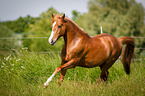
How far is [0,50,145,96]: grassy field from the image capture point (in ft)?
11.2

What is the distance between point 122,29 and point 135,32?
248cm

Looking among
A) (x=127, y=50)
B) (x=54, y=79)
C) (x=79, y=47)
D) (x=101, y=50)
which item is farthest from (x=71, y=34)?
(x=127, y=50)

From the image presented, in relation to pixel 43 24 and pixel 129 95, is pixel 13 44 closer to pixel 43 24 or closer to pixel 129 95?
pixel 43 24

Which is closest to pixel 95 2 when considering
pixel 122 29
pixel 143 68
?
pixel 122 29

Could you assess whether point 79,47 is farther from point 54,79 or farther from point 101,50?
point 54,79

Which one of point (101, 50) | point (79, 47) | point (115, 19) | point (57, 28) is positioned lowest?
point (115, 19)

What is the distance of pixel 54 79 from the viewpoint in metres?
4.44

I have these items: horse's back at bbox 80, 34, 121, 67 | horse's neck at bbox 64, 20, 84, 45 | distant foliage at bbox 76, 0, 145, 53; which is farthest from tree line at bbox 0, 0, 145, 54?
horse's neck at bbox 64, 20, 84, 45

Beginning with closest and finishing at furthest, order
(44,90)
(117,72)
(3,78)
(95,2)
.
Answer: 1. (44,90)
2. (3,78)
3. (117,72)
4. (95,2)

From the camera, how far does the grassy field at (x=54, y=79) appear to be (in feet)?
11.2

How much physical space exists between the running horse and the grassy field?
41 centimetres

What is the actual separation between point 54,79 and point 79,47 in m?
1.38

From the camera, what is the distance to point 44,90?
3521 mm

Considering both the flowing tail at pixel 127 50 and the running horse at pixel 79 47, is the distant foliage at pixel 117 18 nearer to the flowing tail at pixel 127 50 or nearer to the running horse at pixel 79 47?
the flowing tail at pixel 127 50
